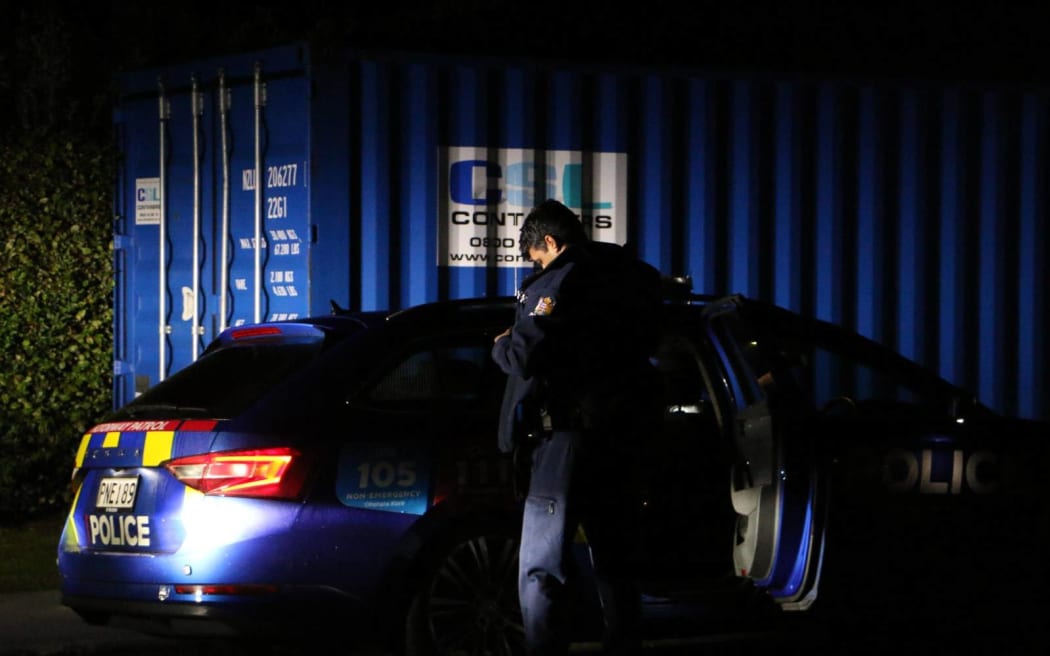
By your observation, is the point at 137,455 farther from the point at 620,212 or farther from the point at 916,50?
the point at 916,50

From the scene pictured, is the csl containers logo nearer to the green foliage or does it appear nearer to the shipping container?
the shipping container

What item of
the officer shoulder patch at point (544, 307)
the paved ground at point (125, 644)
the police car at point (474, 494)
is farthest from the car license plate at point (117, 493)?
the officer shoulder patch at point (544, 307)

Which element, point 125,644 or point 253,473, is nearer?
point 253,473

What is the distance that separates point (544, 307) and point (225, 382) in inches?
56.4

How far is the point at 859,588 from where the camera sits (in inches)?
262

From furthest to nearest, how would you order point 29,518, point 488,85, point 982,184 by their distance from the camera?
point 29,518
point 982,184
point 488,85

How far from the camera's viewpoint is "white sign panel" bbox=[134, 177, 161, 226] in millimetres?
10797

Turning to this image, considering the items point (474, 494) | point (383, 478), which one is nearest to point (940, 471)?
point (474, 494)

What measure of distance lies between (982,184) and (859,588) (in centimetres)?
461

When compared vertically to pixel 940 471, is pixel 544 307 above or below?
above

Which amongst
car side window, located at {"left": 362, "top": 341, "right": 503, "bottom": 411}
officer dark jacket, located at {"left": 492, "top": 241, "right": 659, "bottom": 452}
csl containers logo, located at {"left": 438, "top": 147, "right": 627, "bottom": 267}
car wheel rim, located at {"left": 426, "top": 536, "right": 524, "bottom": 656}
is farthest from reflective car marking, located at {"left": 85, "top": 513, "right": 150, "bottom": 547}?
csl containers logo, located at {"left": 438, "top": 147, "right": 627, "bottom": 267}

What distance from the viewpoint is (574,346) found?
5637mm

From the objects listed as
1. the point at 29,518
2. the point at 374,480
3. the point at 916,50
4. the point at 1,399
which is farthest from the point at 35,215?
the point at 374,480

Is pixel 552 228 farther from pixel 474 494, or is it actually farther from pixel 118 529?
pixel 118 529
